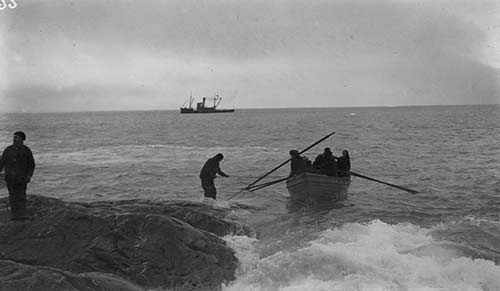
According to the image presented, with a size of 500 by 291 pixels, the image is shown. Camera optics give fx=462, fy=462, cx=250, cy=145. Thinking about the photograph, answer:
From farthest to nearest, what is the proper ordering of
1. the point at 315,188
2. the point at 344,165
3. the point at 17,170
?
the point at 344,165, the point at 315,188, the point at 17,170

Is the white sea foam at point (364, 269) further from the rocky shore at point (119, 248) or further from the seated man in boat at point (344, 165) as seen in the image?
the seated man in boat at point (344, 165)

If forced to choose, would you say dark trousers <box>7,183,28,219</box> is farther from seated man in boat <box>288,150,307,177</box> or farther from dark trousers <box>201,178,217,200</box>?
seated man in boat <box>288,150,307,177</box>

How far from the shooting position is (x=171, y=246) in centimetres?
884

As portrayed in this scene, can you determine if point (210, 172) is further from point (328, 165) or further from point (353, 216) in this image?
point (353, 216)

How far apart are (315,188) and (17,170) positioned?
10.5m

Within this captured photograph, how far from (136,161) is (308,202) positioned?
61.5ft

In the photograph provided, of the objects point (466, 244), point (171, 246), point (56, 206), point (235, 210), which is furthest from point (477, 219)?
point (56, 206)

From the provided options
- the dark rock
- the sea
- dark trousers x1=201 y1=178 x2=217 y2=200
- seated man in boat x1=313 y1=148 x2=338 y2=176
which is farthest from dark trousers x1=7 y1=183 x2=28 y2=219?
seated man in boat x1=313 y1=148 x2=338 y2=176

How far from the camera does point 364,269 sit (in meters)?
8.75

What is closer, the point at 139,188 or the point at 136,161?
the point at 139,188

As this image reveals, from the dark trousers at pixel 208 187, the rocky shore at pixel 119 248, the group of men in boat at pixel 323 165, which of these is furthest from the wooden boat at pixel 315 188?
the rocky shore at pixel 119 248

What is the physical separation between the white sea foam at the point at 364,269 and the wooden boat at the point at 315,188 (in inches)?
234

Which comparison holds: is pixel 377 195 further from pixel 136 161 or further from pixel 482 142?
pixel 482 142

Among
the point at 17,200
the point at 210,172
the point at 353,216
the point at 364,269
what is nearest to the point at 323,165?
the point at 353,216
